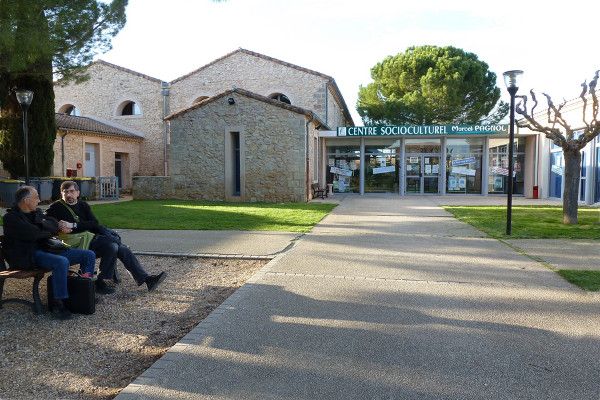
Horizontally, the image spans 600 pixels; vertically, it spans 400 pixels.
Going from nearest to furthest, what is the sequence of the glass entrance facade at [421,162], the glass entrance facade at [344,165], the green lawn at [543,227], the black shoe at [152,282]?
the black shoe at [152,282], the green lawn at [543,227], the glass entrance facade at [421,162], the glass entrance facade at [344,165]

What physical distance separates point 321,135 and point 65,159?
12.0 metres

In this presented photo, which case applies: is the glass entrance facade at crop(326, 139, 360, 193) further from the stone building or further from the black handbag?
the black handbag

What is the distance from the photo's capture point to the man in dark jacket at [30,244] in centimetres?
433

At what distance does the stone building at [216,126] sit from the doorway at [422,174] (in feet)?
14.7

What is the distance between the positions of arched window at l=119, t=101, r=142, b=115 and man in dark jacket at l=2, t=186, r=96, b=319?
25.3m

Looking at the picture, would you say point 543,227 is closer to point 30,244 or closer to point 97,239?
point 97,239

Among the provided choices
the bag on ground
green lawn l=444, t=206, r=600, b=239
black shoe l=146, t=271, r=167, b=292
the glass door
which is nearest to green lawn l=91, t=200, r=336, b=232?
green lawn l=444, t=206, r=600, b=239

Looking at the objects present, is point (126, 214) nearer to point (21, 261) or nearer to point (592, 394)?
point (21, 261)

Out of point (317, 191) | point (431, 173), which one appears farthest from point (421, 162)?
point (317, 191)

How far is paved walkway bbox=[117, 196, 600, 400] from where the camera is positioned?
9.94 feet

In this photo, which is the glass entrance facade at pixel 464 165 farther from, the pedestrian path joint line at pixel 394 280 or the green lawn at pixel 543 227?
the pedestrian path joint line at pixel 394 280

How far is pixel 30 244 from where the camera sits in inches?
174

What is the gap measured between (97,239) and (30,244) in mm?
879

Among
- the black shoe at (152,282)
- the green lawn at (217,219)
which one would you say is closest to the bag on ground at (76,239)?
the black shoe at (152,282)
